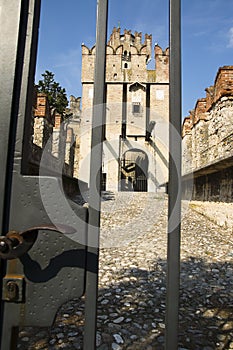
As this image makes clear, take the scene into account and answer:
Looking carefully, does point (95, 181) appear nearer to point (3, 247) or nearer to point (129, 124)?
point (3, 247)

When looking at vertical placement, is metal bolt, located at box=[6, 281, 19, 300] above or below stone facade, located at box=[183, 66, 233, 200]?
below

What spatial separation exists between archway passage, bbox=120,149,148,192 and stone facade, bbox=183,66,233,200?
13.3m

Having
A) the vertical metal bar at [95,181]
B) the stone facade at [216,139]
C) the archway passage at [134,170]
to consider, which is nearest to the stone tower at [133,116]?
the archway passage at [134,170]

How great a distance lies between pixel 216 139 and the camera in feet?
26.0

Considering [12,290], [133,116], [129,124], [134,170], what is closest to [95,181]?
[12,290]

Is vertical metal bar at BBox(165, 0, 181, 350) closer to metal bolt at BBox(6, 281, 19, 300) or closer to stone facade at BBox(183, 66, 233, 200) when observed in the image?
metal bolt at BBox(6, 281, 19, 300)

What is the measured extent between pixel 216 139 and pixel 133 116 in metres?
15.6

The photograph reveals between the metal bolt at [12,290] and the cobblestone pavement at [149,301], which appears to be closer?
the metal bolt at [12,290]

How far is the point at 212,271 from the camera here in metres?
3.62

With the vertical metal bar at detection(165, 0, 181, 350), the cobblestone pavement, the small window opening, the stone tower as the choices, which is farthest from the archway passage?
the vertical metal bar at detection(165, 0, 181, 350)

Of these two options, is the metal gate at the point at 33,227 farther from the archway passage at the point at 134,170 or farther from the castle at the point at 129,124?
the archway passage at the point at 134,170

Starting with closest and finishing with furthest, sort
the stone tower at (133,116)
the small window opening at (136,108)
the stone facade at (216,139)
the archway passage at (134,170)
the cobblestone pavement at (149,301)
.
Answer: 1. the cobblestone pavement at (149,301)
2. the stone facade at (216,139)
3. the stone tower at (133,116)
4. the small window opening at (136,108)
5. the archway passage at (134,170)

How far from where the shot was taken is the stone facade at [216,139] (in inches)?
242

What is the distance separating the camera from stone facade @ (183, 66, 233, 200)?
242 inches
